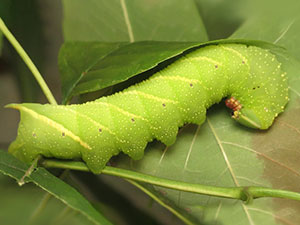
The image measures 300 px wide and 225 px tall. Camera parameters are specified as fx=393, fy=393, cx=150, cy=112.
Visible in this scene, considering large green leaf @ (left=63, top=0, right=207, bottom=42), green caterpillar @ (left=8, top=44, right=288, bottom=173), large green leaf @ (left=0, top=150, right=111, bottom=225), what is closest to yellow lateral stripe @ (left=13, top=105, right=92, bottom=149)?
green caterpillar @ (left=8, top=44, right=288, bottom=173)

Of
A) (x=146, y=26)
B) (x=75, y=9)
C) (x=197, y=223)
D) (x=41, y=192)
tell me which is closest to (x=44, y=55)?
(x=75, y=9)

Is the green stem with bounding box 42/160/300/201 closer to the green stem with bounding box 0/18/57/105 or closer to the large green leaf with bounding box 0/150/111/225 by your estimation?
the large green leaf with bounding box 0/150/111/225

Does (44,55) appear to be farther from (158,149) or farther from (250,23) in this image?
(250,23)

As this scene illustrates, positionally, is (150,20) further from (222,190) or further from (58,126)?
(222,190)

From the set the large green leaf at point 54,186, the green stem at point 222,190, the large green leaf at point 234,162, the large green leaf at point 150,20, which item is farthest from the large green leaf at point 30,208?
the large green leaf at point 150,20

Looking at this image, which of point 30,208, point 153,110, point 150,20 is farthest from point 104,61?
point 30,208

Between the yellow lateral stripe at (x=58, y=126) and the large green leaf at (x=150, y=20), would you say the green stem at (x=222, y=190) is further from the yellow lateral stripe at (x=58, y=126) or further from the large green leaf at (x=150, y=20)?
the large green leaf at (x=150, y=20)
